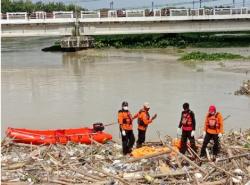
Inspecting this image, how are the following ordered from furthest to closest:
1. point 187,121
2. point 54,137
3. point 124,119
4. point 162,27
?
point 162,27
point 54,137
point 124,119
point 187,121

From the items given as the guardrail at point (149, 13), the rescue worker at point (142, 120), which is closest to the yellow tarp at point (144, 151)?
the rescue worker at point (142, 120)

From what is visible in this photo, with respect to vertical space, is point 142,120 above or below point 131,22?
below

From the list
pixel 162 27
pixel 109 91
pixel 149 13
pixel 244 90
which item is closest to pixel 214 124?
pixel 244 90

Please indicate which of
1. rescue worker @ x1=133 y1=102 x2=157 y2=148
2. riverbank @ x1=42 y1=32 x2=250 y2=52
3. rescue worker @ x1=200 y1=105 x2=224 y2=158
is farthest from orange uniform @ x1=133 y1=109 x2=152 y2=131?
riverbank @ x1=42 y1=32 x2=250 y2=52

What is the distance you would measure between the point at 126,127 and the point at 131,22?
3798 centimetres

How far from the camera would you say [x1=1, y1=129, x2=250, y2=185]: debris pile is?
452 inches

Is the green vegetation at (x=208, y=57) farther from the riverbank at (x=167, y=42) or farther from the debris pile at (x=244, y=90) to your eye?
the debris pile at (x=244, y=90)

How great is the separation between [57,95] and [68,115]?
5.26 meters

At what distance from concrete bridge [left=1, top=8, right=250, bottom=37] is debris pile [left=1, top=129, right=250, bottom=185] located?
3648 centimetres

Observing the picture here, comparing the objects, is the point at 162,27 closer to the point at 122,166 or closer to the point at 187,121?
the point at 187,121

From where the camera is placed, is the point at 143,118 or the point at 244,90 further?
the point at 244,90

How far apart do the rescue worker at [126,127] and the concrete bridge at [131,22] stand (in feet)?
119

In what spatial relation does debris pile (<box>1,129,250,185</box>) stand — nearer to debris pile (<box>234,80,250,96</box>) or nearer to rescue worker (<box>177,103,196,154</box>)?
rescue worker (<box>177,103,196,154</box>)

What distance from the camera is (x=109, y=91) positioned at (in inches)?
1084
